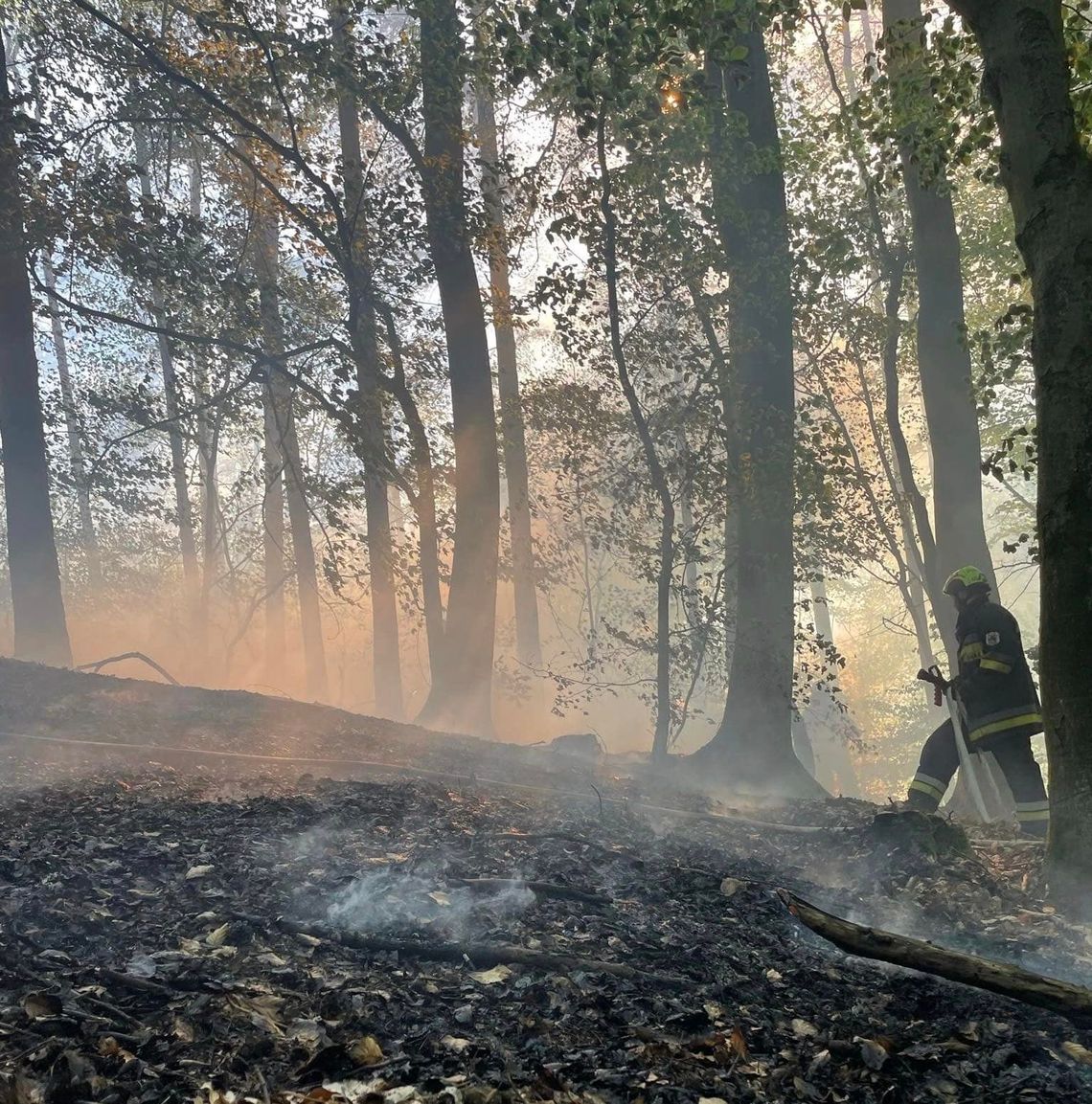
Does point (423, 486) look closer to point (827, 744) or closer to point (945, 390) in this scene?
point (945, 390)

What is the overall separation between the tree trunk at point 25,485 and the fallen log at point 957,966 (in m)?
10.8

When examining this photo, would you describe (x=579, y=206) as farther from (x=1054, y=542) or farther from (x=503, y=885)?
(x=503, y=885)

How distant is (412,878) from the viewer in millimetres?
4027

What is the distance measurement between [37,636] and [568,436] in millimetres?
8351

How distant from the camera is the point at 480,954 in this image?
10.8 feet

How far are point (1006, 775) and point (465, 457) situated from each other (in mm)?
7618

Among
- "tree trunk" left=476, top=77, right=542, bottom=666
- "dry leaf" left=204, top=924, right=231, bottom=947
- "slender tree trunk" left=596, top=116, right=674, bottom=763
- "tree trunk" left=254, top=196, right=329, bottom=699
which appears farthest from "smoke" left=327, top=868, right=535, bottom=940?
"tree trunk" left=254, top=196, right=329, bottom=699

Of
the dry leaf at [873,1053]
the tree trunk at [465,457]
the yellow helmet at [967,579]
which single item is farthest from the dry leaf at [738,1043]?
the tree trunk at [465,457]

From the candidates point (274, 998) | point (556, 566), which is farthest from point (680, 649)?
point (274, 998)

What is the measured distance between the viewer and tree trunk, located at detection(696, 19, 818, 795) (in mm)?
10039

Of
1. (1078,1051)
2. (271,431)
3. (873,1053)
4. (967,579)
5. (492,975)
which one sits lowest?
(1078,1051)

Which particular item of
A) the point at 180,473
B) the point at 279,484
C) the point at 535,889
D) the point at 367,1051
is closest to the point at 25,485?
the point at 535,889

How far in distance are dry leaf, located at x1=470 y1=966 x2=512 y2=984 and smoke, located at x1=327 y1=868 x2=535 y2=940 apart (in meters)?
0.29

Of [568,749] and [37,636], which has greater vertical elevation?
[37,636]
